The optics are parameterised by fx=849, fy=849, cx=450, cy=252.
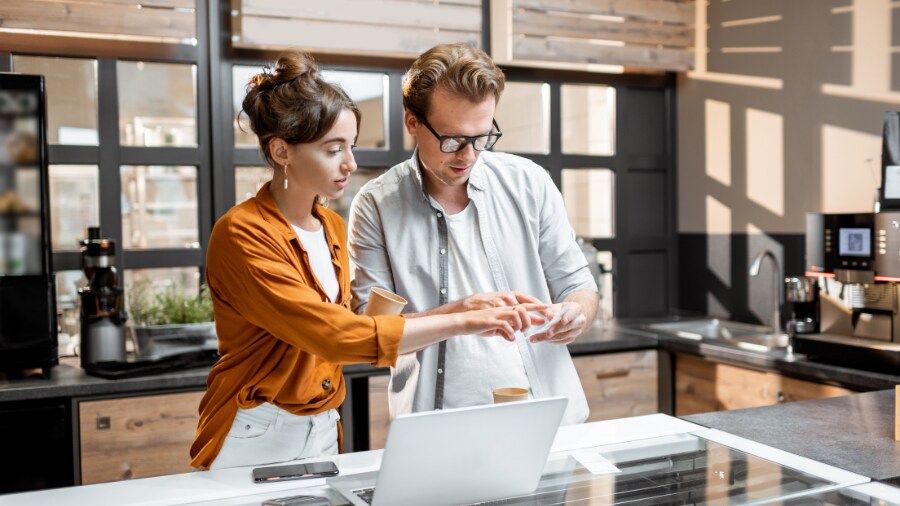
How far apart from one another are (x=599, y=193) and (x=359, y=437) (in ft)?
6.09

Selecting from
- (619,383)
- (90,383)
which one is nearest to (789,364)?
(619,383)

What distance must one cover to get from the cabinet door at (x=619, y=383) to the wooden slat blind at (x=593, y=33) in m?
1.34

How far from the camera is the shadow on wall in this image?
130 inches

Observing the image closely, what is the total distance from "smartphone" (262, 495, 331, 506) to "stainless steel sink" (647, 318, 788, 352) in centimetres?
230

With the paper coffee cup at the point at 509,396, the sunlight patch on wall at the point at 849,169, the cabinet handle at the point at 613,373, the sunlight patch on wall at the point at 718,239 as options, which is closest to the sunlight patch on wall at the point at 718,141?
the sunlight patch on wall at the point at 718,239

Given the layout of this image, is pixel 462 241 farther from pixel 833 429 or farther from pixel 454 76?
pixel 833 429

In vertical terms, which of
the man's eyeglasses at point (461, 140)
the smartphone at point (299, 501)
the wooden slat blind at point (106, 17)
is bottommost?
the smartphone at point (299, 501)

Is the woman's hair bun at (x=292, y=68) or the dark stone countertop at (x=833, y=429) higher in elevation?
the woman's hair bun at (x=292, y=68)

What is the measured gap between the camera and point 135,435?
2775mm

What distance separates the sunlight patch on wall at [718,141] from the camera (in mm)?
4039

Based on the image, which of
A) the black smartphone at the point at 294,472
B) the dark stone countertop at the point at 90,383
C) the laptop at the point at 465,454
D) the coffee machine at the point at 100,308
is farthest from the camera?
the coffee machine at the point at 100,308

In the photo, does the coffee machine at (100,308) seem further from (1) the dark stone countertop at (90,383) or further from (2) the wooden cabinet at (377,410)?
(2) the wooden cabinet at (377,410)

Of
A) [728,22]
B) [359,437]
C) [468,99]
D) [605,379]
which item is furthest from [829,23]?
[359,437]

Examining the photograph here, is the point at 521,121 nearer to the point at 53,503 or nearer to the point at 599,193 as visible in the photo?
the point at 599,193
